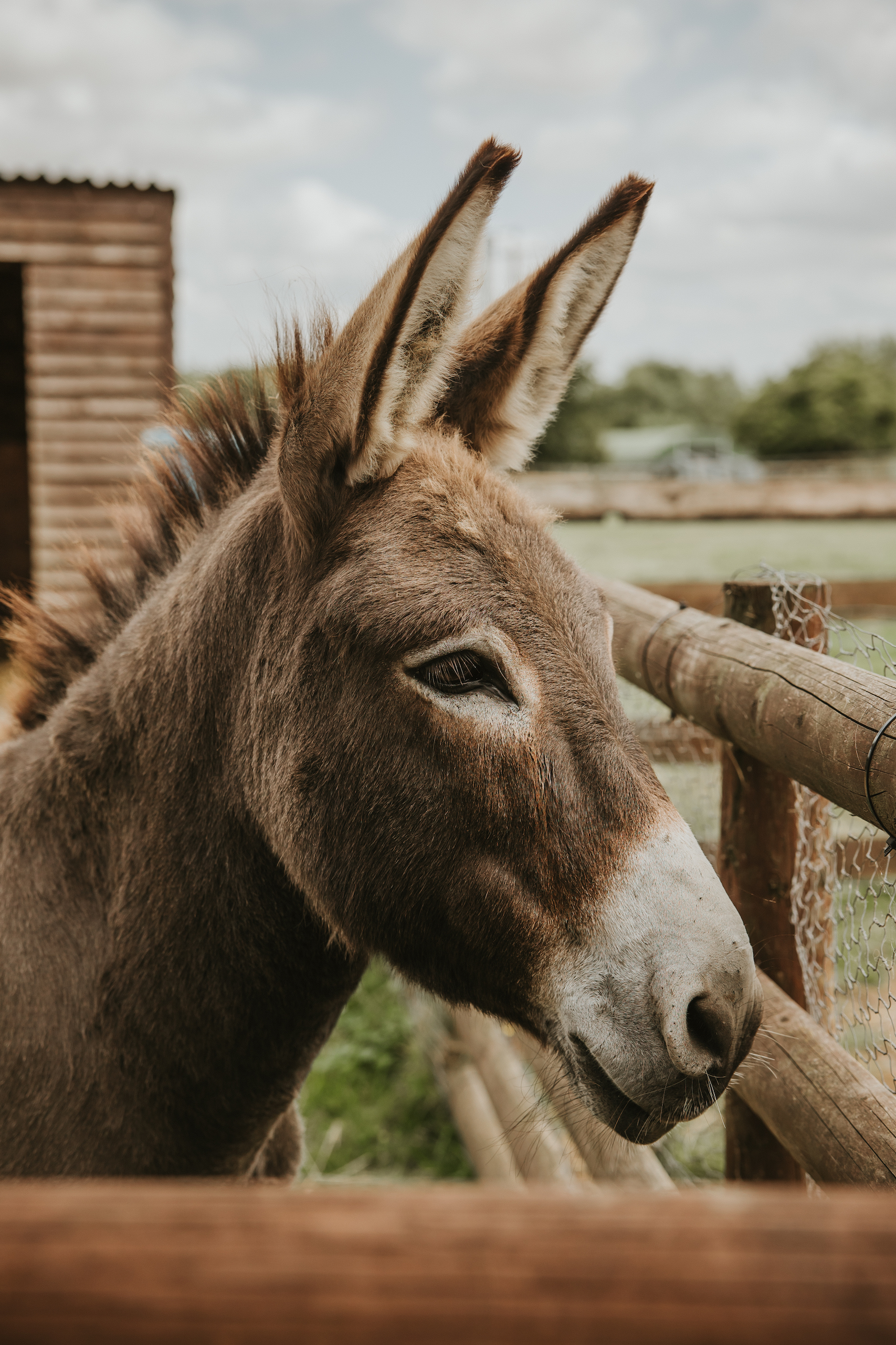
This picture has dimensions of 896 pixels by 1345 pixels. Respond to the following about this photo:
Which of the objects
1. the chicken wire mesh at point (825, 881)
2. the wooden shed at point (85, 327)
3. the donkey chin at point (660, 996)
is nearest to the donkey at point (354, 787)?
the donkey chin at point (660, 996)

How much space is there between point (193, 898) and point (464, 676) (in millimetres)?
811

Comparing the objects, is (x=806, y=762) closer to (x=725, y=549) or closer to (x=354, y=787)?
(x=354, y=787)

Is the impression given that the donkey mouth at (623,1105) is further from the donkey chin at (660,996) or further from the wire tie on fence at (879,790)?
the wire tie on fence at (879,790)

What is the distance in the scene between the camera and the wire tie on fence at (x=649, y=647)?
280 cm

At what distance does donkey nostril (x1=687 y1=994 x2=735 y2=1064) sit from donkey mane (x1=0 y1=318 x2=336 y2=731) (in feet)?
5.28

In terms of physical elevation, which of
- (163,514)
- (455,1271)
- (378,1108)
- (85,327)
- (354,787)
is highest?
(85,327)

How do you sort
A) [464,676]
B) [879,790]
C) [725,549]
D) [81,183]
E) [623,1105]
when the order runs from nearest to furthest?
[879,790]
[623,1105]
[464,676]
[81,183]
[725,549]

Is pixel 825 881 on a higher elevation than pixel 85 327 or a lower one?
lower

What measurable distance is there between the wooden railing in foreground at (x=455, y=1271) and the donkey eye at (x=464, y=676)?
1.20 m

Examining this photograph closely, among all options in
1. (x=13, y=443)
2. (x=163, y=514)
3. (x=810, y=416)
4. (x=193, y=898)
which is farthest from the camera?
(x=810, y=416)

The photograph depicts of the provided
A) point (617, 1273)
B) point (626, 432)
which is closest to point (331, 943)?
point (617, 1273)

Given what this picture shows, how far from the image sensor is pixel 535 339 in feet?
7.44

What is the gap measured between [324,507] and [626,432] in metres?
103

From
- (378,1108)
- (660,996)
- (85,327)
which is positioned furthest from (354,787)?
(85,327)
